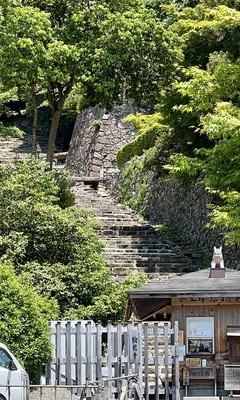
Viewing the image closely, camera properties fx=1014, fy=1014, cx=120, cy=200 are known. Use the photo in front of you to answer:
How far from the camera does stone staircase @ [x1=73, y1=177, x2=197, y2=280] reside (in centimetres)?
2980

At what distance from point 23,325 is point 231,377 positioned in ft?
13.6

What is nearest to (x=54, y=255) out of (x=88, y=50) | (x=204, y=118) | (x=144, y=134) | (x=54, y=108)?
(x=204, y=118)

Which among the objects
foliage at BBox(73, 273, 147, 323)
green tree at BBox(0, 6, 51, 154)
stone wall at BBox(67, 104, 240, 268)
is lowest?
foliage at BBox(73, 273, 147, 323)

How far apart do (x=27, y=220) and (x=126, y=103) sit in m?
24.9

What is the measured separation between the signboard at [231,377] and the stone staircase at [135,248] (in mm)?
9744

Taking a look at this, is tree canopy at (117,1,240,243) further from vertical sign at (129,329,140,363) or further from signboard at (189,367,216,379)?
vertical sign at (129,329,140,363)

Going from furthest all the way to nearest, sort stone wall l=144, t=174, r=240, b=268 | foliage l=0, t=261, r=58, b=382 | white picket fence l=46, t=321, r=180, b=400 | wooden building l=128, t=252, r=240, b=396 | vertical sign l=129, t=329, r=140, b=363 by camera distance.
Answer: stone wall l=144, t=174, r=240, b=268 < wooden building l=128, t=252, r=240, b=396 < foliage l=0, t=261, r=58, b=382 < vertical sign l=129, t=329, r=140, b=363 < white picket fence l=46, t=321, r=180, b=400

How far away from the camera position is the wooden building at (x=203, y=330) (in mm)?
19453

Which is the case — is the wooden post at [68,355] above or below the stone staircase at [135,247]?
below

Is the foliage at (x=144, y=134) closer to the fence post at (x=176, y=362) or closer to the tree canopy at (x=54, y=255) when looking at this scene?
the tree canopy at (x=54, y=255)

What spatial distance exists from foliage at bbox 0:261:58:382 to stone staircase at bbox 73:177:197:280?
335 inches

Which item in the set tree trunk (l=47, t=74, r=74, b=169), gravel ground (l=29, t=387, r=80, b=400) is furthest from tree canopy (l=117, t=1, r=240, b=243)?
gravel ground (l=29, t=387, r=80, b=400)

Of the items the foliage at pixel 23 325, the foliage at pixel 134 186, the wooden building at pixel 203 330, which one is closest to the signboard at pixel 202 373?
the wooden building at pixel 203 330

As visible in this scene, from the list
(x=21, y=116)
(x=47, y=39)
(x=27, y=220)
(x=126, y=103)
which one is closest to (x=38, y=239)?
(x=27, y=220)
